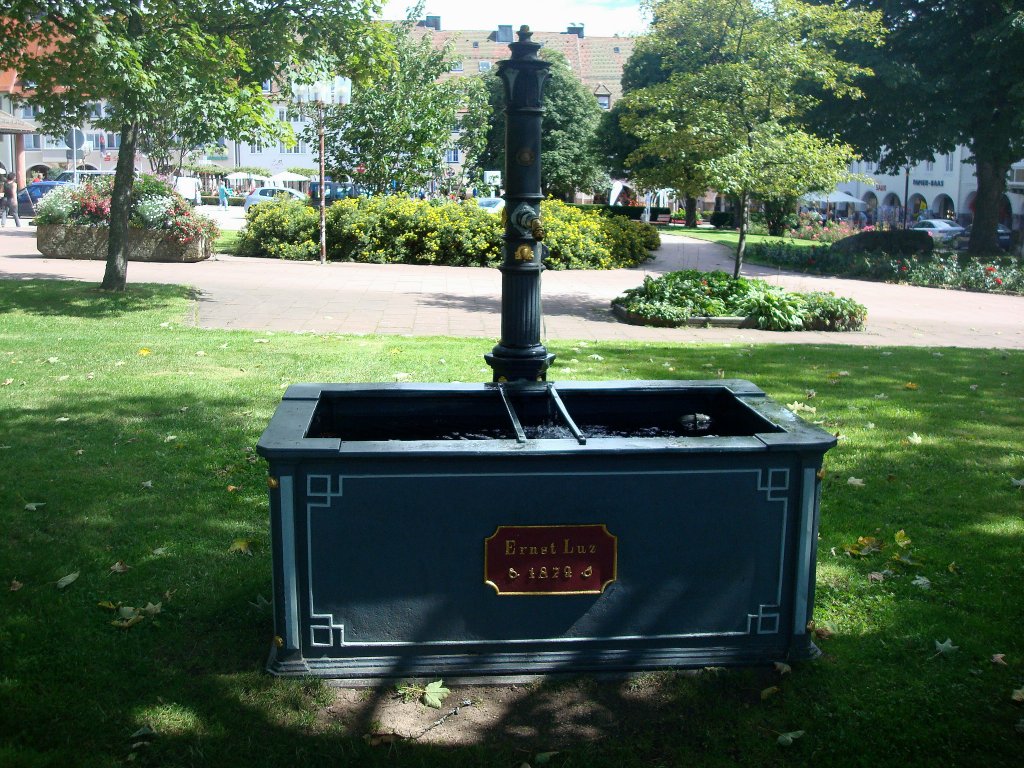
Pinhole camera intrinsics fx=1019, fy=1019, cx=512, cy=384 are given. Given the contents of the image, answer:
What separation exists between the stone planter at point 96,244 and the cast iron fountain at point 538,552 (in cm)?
1773

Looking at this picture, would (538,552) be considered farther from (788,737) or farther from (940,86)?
(940,86)

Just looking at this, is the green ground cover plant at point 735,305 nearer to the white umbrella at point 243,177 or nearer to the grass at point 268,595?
the grass at point 268,595

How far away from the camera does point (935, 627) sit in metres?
4.29

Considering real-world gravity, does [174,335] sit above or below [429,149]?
below

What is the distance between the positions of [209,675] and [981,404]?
6919mm

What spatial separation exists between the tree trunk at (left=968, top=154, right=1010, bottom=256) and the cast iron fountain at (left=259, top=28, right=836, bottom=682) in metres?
28.3

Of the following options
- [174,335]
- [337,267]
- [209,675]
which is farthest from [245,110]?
[209,675]

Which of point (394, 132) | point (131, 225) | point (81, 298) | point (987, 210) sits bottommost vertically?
point (81, 298)

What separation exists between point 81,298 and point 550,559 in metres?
11.9

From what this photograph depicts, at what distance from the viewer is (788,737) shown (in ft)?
11.3

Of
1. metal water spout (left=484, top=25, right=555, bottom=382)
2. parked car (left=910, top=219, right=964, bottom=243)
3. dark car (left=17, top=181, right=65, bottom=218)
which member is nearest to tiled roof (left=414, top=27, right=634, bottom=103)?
parked car (left=910, top=219, right=964, bottom=243)

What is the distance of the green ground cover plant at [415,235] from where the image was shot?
22.7 m

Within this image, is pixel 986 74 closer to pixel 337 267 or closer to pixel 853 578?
pixel 337 267

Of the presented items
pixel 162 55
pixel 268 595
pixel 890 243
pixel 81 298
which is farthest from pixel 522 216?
pixel 890 243
